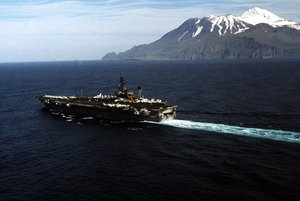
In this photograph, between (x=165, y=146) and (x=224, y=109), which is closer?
(x=165, y=146)

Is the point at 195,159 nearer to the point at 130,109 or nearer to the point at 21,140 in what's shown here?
the point at 130,109

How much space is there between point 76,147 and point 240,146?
3812cm

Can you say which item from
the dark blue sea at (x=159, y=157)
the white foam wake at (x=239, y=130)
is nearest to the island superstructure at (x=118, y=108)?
the dark blue sea at (x=159, y=157)

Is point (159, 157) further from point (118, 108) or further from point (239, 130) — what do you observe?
point (118, 108)

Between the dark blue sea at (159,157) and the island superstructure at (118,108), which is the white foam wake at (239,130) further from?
the island superstructure at (118,108)

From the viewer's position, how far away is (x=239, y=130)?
95.2 meters

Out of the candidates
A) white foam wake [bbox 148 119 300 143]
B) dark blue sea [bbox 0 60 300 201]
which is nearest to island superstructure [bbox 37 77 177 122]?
dark blue sea [bbox 0 60 300 201]

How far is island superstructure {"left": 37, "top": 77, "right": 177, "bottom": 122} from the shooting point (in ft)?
363

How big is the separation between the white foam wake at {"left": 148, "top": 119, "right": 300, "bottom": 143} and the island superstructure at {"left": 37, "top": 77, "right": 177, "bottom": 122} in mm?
3889

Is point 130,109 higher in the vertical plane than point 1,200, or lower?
higher

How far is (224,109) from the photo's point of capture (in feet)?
416

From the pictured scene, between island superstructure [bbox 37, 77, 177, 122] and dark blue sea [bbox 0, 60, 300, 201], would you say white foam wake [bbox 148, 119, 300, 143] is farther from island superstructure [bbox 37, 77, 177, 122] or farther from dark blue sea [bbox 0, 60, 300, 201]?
island superstructure [bbox 37, 77, 177, 122]

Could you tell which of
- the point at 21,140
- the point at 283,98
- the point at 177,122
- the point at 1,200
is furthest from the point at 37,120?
the point at 283,98

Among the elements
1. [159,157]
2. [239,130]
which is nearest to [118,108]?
[239,130]
